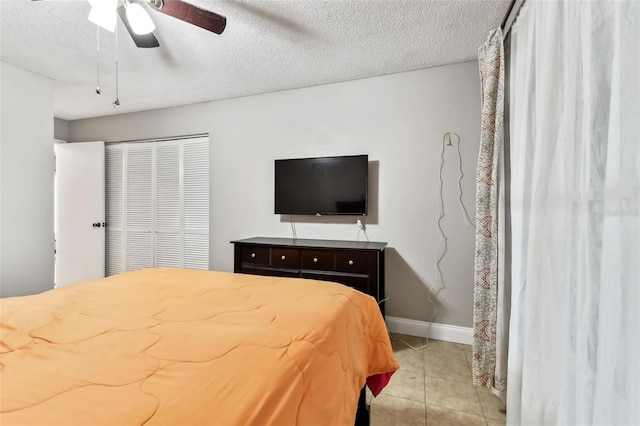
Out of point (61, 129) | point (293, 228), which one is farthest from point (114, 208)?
point (293, 228)

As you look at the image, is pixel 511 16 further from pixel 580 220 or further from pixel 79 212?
pixel 79 212

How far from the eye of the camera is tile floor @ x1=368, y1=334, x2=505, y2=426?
1661 millimetres

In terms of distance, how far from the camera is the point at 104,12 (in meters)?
1.51

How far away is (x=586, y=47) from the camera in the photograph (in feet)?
2.76

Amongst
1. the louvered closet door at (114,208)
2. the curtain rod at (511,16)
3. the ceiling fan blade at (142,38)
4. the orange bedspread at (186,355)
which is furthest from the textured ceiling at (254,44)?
the orange bedspread at (186,355)

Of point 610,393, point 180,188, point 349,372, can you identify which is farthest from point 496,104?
point 180,188

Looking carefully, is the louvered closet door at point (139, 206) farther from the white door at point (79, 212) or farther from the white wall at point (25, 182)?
the white wall at point (25, 182)

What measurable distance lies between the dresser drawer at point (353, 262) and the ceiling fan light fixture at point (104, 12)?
85.0 inches

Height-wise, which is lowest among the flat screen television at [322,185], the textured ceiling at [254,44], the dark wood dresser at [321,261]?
the dark wood dresser at [321,261]

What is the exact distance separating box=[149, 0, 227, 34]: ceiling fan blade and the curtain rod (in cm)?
178

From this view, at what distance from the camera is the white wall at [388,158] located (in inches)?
105

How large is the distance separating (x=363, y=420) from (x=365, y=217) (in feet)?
5.97

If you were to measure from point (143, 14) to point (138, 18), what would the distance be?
39 millimetres

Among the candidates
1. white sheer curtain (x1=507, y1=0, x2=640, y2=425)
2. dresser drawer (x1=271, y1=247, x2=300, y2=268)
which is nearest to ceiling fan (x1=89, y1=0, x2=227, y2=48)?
white sheer curtain (x1=507, y1=0, x2=640, y2=425)
